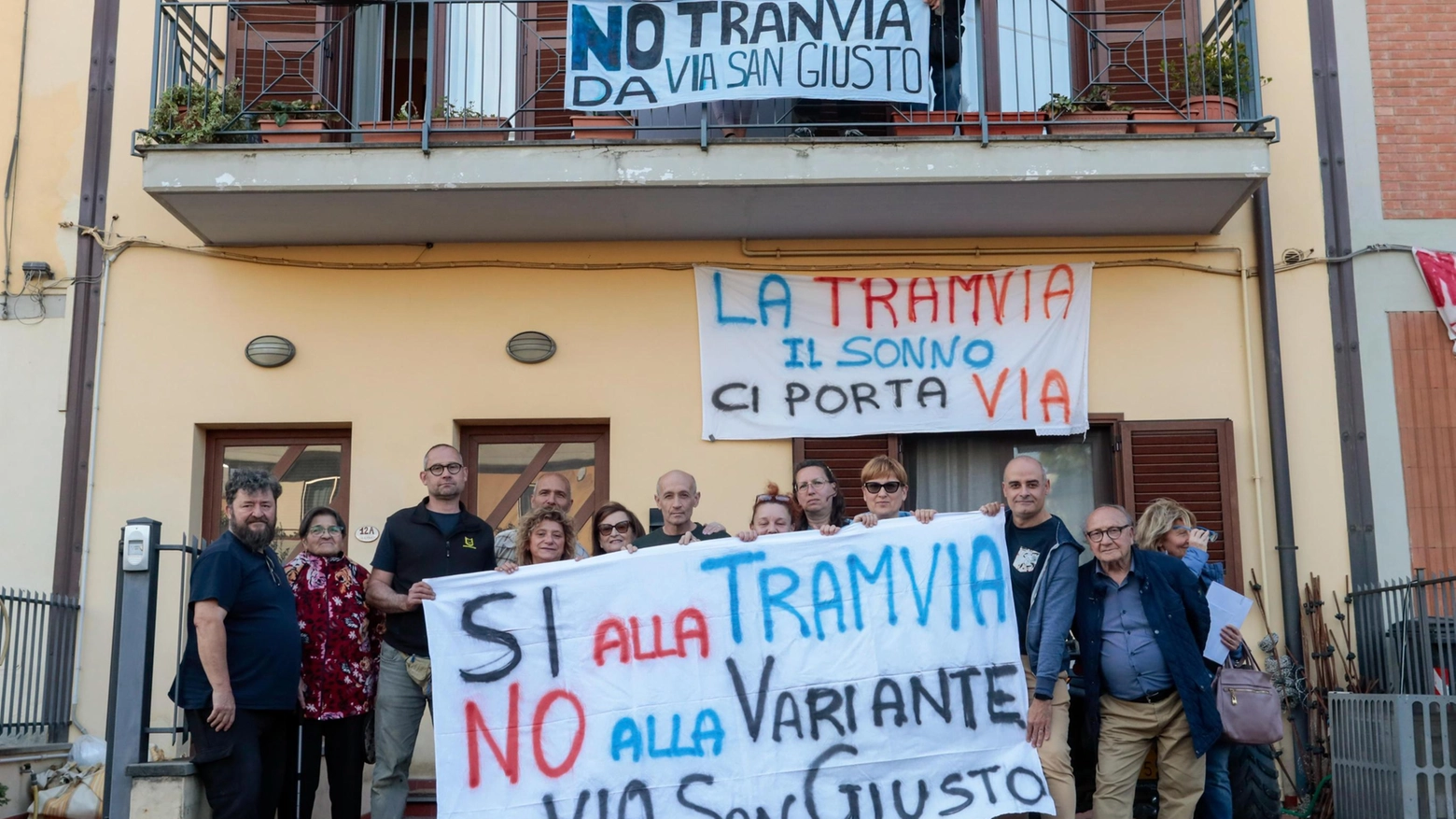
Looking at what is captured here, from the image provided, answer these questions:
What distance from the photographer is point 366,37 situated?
9953 millimetres

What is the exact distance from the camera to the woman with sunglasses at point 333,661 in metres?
6.36

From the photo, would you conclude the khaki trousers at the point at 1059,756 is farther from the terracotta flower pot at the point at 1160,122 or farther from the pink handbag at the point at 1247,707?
the terracotta flower pot at the point at 1160,122

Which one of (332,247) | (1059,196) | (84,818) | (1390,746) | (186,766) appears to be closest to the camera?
(186,766)

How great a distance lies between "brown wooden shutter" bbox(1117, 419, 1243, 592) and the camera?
8.70 metres

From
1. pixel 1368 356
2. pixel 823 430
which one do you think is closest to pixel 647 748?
pixel 823 430

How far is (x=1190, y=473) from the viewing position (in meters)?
8.77

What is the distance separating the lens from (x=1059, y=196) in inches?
338

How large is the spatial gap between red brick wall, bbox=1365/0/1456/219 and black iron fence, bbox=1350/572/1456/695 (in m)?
2.47

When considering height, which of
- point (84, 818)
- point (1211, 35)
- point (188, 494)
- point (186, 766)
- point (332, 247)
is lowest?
point (84, 818)

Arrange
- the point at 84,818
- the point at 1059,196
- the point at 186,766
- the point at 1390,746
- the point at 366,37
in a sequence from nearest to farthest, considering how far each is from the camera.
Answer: the point at 186,766, the point at 1390,746, the point at 84,818, the point at 1059,196, the point at 366,37

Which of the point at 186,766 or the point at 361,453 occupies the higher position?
the point at 361,453

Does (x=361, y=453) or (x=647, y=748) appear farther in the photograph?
(x=361, y=453)

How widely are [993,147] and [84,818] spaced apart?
21.2 feet

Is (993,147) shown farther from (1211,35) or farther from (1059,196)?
(1211,35)
